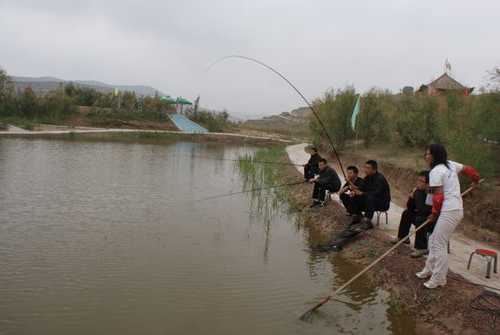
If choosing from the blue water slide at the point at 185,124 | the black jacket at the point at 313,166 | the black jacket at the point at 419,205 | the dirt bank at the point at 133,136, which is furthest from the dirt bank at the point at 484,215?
the blue water slide at the point at 185,124

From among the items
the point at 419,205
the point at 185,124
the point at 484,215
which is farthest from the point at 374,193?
the point at 185,124

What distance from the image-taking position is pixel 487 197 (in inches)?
326

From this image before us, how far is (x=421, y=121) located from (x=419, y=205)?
32.9ft

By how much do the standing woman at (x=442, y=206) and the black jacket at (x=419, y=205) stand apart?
3.34ft

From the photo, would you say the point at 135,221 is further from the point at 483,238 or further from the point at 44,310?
the point at 483,238

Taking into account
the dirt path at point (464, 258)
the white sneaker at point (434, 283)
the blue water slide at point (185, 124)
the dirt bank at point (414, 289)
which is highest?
the blue water slide at point (185, 124)

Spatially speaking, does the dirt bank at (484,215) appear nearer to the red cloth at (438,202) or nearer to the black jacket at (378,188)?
the black jacket at (378,188)

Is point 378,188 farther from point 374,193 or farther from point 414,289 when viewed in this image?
point 414,289

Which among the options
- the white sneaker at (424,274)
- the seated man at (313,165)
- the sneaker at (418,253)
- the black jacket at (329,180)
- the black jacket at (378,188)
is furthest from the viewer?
the seated man at (313,165)

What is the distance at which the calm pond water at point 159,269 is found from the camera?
15.9ft

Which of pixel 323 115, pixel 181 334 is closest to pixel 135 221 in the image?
pixel 181 334

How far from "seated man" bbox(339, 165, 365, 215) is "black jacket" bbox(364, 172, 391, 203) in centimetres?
16

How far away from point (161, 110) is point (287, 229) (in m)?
36.9

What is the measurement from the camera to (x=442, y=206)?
5148mm
